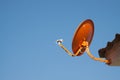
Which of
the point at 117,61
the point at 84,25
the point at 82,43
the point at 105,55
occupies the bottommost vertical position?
the point at 117,61

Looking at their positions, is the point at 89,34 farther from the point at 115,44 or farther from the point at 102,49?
the point at 115,44

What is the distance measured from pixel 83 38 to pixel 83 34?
4.3 inches

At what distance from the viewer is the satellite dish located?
5645mm

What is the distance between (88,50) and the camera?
5.68 meters

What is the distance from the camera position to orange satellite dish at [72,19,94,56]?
222 inches

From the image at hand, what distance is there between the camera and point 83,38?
5738 millimetres

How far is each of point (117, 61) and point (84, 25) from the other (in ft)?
4.22

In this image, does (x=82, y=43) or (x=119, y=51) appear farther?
(x=82, y=43)

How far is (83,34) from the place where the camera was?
571cm

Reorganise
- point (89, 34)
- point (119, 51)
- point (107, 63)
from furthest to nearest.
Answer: point (89, 34)
point (107, 63)
point (119, 51)

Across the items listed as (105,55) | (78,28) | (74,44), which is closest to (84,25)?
(78,28)

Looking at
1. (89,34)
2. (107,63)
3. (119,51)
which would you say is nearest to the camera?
(119,51)

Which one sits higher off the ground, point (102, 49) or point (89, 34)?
point (89, 34)

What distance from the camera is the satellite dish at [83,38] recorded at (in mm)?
5645
